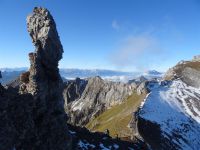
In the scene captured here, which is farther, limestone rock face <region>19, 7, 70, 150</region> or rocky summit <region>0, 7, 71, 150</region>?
limestone rock face <region>19, 7, 70, 150</region>

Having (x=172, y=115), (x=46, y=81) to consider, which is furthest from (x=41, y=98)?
(x=172, y=115)

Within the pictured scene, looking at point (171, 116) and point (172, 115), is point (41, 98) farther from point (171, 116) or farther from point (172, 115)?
point (172, 115)

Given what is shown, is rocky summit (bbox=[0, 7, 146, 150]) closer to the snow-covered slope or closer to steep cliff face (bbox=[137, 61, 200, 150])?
steep cliff face (bbox=[137, 61, 200, 150])

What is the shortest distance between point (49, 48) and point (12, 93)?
34.5 feet

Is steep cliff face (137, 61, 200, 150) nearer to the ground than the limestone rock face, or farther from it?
nearer to the ground

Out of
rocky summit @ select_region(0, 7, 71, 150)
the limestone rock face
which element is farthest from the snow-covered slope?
rocky summit @ select_region(0, 7, 71, 150)

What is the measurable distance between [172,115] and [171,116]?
149cm

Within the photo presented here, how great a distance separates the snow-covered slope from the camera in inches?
4281

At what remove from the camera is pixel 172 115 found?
134 meters

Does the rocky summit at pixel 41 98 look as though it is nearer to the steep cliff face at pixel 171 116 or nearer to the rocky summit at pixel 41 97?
the rocky summit at pixel 41 97

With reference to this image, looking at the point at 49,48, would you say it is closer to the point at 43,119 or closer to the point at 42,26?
the point at 42,26

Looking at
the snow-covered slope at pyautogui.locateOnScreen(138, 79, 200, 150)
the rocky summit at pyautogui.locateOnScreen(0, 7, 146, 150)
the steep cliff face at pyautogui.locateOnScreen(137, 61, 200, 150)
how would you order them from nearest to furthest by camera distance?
the rocky summit at pyautogui.locateOnScreen(0, 7, 146, 150) < the steep cliff face at pyautogui.locateOnScreen(137, 61, 200, 150) < the snow-covered slope at pyautogui.locateOnScreen(138, 79, 200, 150)

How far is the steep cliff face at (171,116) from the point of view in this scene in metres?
108

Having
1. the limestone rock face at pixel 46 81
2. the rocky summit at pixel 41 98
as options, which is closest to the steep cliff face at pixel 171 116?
the limestone rock face at pixel 46 81
